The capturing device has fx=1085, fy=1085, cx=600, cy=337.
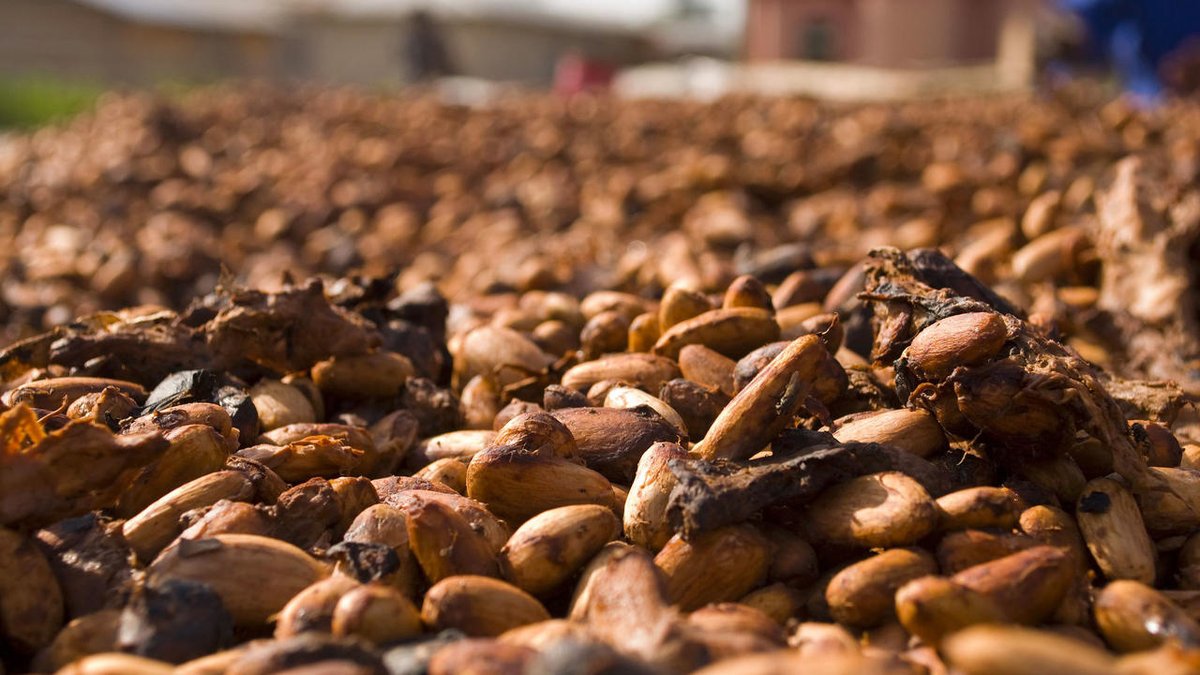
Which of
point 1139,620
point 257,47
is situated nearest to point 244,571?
point 1139,620

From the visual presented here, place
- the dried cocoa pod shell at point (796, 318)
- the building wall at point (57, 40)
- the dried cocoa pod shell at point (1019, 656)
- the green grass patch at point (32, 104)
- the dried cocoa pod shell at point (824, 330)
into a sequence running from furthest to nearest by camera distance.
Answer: the building wall at point (57, 40)
the green grass patch at point (32, 104)
the dried cocoa pod shell at point (796, 318)
the dried cocoa pod shell at point (824, 330)
the dried cocoa pod shell at point (1019, 656)

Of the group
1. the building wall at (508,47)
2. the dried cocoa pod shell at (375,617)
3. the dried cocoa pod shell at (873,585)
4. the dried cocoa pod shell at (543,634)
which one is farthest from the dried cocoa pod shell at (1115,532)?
the building wall at (508,47)

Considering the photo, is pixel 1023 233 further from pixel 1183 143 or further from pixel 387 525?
pixel 387 525

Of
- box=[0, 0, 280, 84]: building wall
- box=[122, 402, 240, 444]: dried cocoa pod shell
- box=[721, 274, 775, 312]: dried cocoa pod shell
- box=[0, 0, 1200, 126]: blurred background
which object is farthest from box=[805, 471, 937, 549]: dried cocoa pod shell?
box=[0, 0, 280, 84]: building wall

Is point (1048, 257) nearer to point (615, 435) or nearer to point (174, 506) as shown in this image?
point (615, 435)

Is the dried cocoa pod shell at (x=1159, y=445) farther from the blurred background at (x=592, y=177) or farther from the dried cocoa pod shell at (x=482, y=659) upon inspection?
the dried cocoa pod shell at (x=482, y=659)

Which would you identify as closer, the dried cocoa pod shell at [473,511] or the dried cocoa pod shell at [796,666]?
the dried cocoa pod shell at [796,666]

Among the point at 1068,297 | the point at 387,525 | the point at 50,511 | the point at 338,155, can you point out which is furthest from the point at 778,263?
the point at 338,155

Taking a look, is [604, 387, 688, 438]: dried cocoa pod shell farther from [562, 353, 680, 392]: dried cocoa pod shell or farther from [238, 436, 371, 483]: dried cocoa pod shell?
[238, 436, 371, 483]: dried cocoa pod shell
